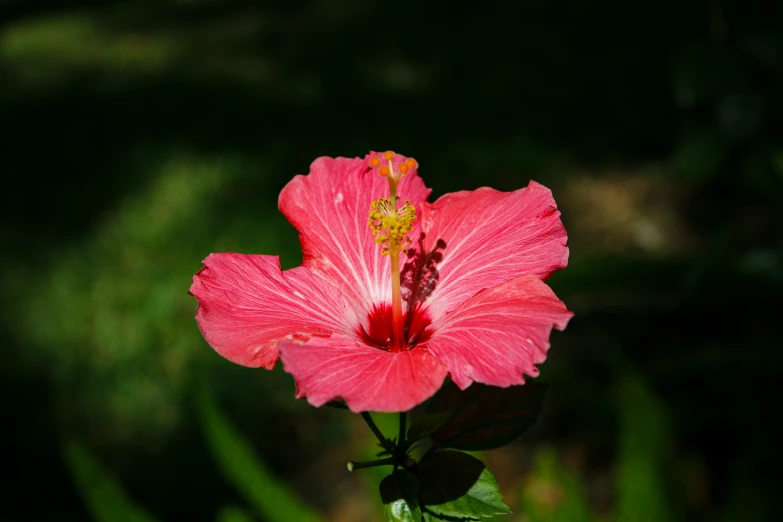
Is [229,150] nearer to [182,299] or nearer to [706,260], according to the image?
[182,299]

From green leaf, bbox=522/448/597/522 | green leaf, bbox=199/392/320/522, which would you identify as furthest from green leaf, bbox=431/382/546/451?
green leaf, bbox=199/392/320/522

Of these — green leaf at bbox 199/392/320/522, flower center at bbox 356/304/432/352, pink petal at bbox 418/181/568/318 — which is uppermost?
pink petal at bbox 418/181/568/318

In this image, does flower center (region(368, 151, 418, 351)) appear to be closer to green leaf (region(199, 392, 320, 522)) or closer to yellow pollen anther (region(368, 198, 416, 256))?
yellow pollen anther (region(368, 198, 416, 256))

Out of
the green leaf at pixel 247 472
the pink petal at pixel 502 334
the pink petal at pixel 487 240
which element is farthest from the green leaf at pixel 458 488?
the green leaf at pixel 247 472

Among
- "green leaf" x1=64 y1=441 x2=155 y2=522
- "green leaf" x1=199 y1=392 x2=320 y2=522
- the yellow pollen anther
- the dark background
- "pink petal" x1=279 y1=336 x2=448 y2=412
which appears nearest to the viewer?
"pink petal" x1=279 y1=336 x2=448 y2=412

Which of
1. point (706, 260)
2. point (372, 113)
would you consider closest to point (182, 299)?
point (372, 113)

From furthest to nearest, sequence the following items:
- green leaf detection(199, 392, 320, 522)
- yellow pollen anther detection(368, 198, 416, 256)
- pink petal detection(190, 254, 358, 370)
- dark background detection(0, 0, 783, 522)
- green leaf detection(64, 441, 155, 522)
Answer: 1. dark background detection(0, 0, 783, 522)
2. green leaf detection(199, 392, 320, 522)
3. green leaf detection(64, 441, 155, 522)
4. yellow pollen anther detection(368, 198, 416, 256)
5. pink petal detection(190, 254, 358, 370)

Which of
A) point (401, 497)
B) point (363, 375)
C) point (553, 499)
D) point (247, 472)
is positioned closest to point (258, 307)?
point (363, 375)

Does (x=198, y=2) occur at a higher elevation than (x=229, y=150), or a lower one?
higher
